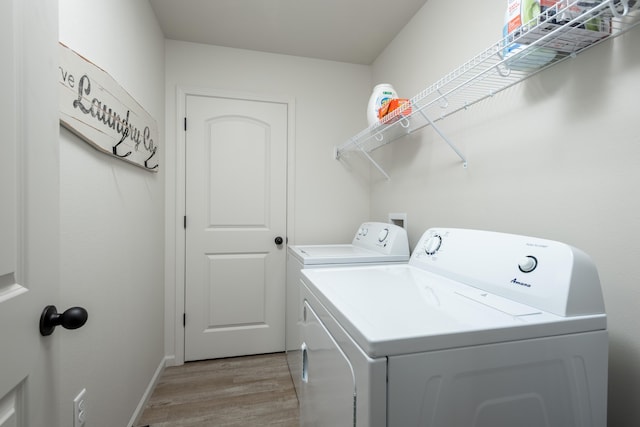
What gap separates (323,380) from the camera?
3.06 feet

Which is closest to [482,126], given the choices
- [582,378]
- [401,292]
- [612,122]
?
[612,122]

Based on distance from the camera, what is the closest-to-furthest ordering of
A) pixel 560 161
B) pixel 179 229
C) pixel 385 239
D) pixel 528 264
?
1. pixel 528 264
2. pixel 560 161
3. pixel 385 239
4. pixel 179 229

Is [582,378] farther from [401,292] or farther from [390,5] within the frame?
[390,5]

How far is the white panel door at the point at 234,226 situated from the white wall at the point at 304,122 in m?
0.10

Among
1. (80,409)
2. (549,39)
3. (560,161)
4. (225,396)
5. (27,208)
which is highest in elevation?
(549,39)

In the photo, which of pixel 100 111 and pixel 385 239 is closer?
pixel 100 111

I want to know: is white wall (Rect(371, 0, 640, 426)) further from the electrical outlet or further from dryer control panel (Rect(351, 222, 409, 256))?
the electrical outlet

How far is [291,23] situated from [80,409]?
2388 mm

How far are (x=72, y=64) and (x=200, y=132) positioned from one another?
1.26 metres

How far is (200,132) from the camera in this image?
7.50 ft

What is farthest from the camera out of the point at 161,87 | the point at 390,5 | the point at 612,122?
the point at 161,87

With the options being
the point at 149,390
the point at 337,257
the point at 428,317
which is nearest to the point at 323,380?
the point at 428,317

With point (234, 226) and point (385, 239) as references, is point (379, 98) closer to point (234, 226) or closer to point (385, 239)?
point (385, 239)

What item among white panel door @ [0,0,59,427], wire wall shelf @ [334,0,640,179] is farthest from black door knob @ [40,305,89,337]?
wire wall shelf @ [334,0,640,179]
